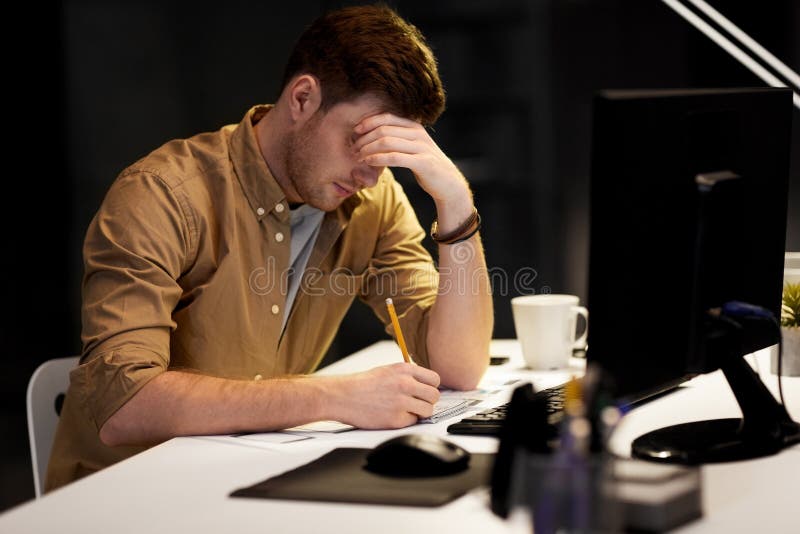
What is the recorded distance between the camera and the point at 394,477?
A: 1179 mm

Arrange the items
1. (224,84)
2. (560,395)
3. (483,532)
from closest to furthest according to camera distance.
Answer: (483,532) < (560,395) < (224,84)

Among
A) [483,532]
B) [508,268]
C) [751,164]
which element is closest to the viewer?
[483,532]

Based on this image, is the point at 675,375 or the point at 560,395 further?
the point at 560,395

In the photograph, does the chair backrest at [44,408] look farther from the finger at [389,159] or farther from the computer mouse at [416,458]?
the computer mouse at [416,458]

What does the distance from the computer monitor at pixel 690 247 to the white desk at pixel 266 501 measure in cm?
8

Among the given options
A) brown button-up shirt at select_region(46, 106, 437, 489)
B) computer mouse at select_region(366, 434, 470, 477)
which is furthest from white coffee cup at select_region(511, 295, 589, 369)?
computer mouse at select_region(366, 434, 470, 477)

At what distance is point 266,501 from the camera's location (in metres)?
1.12

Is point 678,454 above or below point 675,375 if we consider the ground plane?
below

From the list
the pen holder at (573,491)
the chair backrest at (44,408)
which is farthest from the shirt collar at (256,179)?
the pen holder at (573,491)

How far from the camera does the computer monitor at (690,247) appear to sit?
1.09 meters

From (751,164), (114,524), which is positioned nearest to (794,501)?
(751,164)

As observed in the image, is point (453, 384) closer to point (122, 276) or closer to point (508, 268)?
point (122, 276)

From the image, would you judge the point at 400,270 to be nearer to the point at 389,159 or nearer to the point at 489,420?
the point at 389,159

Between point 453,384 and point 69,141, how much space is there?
5.59ft
